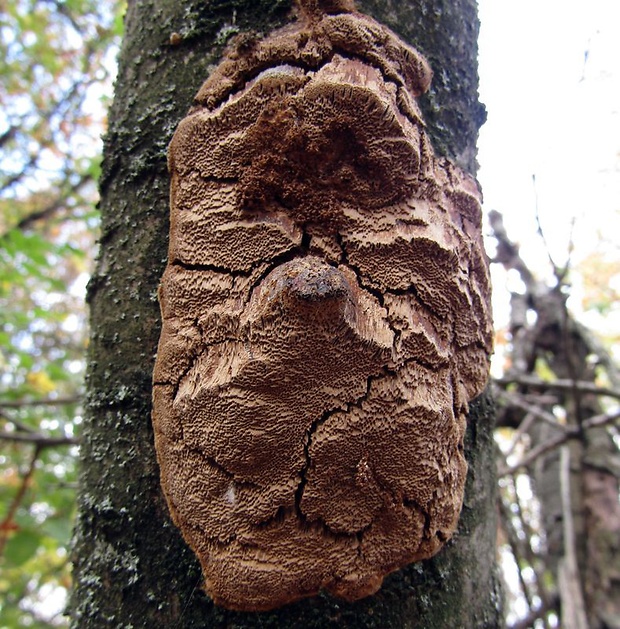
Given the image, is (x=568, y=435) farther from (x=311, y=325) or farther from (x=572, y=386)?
(x=311, y=325)

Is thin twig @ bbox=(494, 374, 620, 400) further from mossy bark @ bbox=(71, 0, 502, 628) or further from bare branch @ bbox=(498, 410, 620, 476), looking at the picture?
mossy bark @ bbox=(71, 0, 502, 628)

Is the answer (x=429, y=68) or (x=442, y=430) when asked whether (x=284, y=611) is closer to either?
(x=442, y=430)

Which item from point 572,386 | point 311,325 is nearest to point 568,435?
point 572,386

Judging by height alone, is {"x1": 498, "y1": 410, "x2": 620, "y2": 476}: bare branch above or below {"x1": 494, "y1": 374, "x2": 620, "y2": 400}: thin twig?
below

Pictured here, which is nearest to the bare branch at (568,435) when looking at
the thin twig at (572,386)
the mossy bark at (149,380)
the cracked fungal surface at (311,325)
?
the thin twig at (572,386)

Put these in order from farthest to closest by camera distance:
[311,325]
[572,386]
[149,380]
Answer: [572,386] < [149,380] < [311,325]

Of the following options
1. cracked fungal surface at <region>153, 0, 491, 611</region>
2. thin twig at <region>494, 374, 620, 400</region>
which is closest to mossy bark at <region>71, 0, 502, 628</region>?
cracked fungal surface at <region>153, 0, 491, 611</region>
